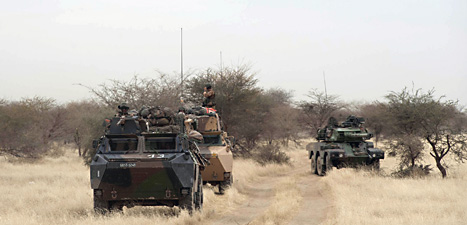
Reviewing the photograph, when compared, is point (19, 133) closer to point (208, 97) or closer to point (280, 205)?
point (208, 97)

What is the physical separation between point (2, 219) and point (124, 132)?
121 inches

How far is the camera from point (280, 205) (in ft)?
47.6

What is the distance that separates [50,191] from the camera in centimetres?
1727

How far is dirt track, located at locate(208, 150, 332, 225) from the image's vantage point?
491 inches

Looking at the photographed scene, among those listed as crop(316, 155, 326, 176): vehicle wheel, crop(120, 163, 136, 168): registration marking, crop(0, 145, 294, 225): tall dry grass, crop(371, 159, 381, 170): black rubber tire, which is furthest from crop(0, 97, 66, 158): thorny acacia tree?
crop(371, 159, 381, 170): black rubber tire

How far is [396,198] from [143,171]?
7027mm

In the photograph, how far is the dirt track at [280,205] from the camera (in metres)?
12.5

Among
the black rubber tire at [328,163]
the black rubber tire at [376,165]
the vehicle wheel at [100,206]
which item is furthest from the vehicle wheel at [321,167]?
the vehicle wheel at [100,206]

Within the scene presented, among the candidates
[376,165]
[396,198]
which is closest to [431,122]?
[376,165]

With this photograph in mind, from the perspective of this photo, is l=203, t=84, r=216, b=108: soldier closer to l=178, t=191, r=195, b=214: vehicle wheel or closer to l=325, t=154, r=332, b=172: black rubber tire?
l=325, t=154, r=332, b=172: black rubber tire

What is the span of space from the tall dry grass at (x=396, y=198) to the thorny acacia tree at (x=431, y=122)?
108 centimetres

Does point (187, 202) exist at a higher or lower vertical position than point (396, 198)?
higher

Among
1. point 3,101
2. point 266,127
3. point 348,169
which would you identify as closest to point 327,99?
point 266,127

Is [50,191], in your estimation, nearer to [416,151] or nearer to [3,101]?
[3,101]
